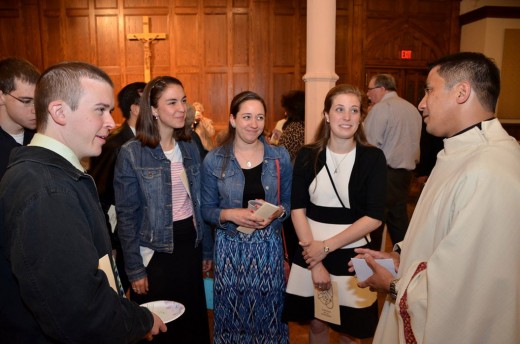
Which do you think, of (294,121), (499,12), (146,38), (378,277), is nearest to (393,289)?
(378,277)

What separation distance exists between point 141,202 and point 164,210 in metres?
0.15

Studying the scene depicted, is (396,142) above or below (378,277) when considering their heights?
above

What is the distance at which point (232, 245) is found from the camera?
93.3 inches

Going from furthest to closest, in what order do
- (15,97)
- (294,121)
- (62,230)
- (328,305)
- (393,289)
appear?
1. (294,121)
2. (328,305)
3. (15,97)
4. (393,289)
5. (62,230)

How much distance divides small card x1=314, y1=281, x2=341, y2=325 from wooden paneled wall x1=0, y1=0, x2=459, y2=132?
21.1ft

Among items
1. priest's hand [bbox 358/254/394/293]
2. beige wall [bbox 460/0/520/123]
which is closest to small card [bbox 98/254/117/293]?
priest's hand [bbox 358/254/394/293]

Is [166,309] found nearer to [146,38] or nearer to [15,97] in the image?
[15,97]

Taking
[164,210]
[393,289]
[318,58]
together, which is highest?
[318,58]

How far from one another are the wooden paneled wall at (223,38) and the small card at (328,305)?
6.42 metres

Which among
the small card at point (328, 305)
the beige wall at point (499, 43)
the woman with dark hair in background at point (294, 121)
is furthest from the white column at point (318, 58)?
the beige wall at point (499, 43)

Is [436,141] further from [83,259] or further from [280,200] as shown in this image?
[83,259]

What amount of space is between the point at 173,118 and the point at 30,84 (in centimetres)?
76

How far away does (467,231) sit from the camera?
128cm

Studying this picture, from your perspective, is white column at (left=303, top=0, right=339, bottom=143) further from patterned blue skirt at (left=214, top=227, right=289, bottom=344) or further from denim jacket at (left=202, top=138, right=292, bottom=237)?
patterned blue skirt at (left=214, top=227, right=289, bottom=344)
